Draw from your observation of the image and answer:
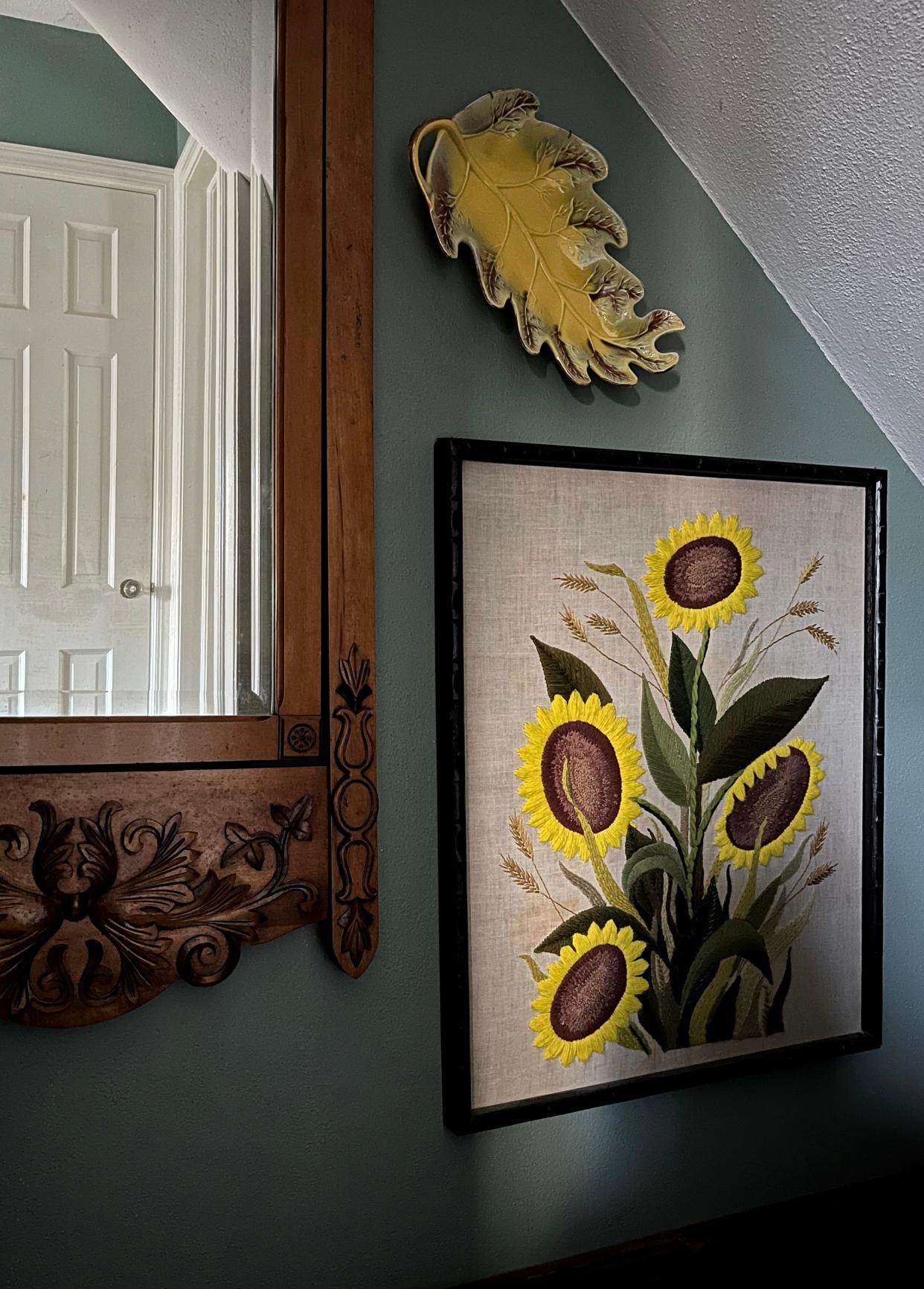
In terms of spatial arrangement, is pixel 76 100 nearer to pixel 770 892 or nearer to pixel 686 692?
pixel 686 692

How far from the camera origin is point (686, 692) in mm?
1426

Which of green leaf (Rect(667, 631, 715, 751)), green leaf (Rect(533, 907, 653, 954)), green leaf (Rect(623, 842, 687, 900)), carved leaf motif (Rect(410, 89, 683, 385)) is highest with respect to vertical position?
carved leaf motif (Rect(410, 89, 683, 385))

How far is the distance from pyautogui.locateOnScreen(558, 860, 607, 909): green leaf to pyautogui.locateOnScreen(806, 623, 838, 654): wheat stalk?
0.49 m

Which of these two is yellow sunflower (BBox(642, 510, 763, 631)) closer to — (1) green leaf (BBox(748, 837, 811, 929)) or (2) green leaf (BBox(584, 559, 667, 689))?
(2) green leaf (BBox(584, 559, 667, 689))

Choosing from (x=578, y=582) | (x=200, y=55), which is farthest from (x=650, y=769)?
(x=200, y=55)

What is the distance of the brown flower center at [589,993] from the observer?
134 cm

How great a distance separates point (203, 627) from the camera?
1177mm

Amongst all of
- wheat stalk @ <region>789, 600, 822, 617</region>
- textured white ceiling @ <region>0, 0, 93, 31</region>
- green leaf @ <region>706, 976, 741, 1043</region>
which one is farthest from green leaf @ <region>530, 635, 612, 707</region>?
textured white ceiling @ <region>0, 0, 93, 31</region>

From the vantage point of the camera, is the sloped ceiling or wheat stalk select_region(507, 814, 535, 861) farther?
wheat stalk select_region(507, 814, 535, 861)

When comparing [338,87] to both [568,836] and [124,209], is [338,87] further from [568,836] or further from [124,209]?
[568,836]

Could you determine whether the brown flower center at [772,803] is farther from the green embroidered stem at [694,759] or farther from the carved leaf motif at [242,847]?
the carved leaf motif at [242,847]

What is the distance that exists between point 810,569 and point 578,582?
15.0 inches

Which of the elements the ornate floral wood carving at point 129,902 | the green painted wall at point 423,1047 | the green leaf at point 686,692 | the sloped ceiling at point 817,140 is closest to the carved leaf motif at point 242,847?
the ornate floral wood carving at point 129,902

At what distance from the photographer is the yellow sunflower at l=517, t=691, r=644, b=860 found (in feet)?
4.37
